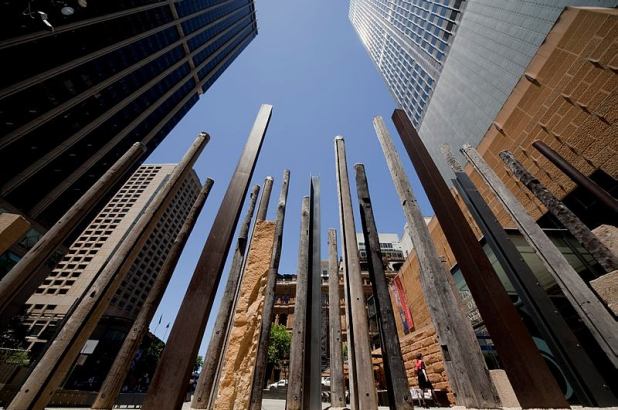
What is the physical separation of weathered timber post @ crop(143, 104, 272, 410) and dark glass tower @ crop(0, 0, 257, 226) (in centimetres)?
1299

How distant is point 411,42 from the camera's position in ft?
173

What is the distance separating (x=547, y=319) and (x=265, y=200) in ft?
14.0

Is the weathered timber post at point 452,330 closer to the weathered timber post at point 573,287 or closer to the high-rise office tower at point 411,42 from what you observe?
the weathered timber post at point 573,287

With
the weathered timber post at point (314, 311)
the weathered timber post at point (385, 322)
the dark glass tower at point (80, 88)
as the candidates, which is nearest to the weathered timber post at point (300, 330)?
the weathered timber post at point (314, 311)

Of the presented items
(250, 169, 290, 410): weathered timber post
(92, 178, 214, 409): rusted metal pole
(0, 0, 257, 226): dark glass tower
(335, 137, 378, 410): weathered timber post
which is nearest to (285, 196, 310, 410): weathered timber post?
(250, 169, 290, 410): weathered timber post

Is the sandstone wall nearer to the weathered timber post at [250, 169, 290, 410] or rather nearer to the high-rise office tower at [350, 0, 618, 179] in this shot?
the weathered timber post at [250, 169, 290, 410]

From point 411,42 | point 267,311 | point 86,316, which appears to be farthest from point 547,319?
point 411,42

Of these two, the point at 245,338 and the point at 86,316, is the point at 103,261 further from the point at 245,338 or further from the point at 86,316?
the point at 245,338

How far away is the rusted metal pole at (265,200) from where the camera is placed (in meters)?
4.68

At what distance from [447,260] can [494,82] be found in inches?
586

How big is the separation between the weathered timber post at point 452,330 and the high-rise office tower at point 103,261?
119 ft

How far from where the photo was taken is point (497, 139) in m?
10.3

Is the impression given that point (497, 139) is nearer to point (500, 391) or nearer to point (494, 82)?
point (500, 391)

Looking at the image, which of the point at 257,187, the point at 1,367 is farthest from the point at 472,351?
the point at 1,367
